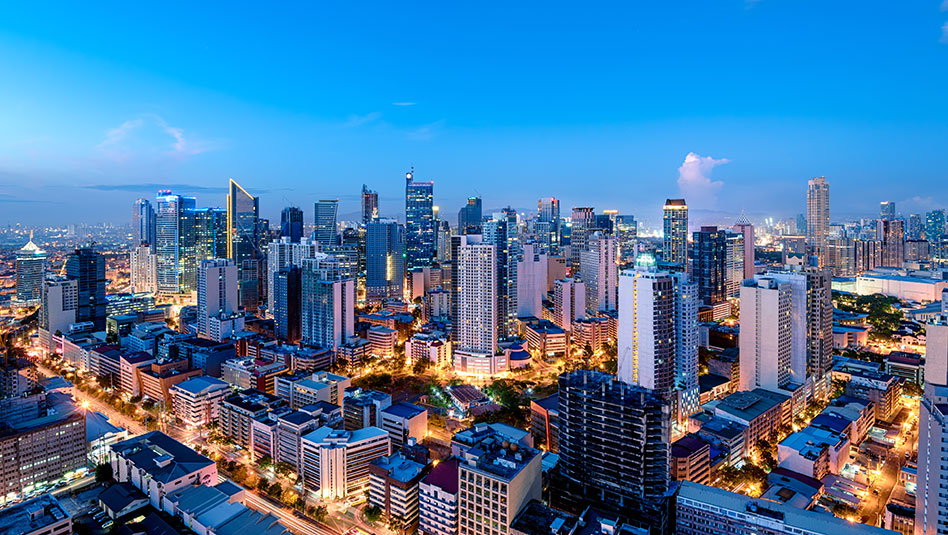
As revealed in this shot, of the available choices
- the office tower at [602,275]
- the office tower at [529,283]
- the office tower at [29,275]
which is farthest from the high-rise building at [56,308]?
the office tower at [602,275]

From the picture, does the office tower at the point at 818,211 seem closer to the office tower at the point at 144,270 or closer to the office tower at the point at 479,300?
the office tower at the point at 479,300

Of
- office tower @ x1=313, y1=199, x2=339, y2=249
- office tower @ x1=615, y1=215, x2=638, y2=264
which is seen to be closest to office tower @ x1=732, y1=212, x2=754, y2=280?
office tower @ x1=615, y1=215, x2=638, y2=264

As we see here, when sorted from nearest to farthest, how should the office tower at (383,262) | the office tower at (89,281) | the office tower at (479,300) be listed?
1. the office tower at (479,300)
2. the office tower at (89,281)
3. the office tower at (383,262)

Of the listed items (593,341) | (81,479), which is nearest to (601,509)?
(81,479)

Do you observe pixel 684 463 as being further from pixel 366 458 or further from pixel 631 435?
pixel 366 458


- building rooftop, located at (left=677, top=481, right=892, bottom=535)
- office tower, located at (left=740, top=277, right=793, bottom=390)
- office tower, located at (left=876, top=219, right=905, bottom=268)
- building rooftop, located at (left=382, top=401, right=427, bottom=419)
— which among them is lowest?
building rooftop, located at (left=677, top=481, right=892, bottom=535)

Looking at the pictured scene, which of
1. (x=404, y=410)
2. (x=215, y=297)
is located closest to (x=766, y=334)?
(x=404, y=410)

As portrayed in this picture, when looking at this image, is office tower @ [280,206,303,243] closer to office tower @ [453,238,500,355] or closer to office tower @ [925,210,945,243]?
office tower @ [453,238,500,355]

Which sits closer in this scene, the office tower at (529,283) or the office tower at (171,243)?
the office tower at (529,283)
